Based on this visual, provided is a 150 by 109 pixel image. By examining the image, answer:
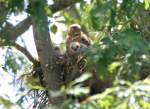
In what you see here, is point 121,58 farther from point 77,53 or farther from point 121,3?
point 77,53

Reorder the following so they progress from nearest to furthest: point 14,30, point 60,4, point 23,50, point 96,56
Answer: point 96,56 < point 14,30 < point 60,4 < point 23,50

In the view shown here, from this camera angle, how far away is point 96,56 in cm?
381

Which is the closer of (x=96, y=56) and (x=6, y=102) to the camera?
(x=6, y=102)

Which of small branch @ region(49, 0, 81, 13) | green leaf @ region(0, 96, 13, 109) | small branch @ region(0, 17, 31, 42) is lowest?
green leaf @ region(0, 96, 13, 109)

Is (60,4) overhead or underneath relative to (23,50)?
overhead

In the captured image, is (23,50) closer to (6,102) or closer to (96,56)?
(96,56)

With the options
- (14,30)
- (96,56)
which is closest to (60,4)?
(14,30)

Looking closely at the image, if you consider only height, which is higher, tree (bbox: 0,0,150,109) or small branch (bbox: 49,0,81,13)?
small branch (bbox: 49,0,81,13)

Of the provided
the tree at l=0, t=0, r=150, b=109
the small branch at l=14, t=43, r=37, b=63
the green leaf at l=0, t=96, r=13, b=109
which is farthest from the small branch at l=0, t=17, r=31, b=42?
the green leaf at l=0, t=96, r=13, b=109

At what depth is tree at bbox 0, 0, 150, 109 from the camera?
3.15m

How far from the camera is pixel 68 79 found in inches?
234

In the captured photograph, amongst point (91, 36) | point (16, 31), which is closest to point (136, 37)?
point (16, 31)

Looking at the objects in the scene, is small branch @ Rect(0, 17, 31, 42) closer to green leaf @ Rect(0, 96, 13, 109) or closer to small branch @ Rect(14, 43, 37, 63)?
small branch @ Rect(14, 43, 37, 63)

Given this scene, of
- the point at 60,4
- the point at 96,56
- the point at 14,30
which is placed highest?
the point at 60,4
